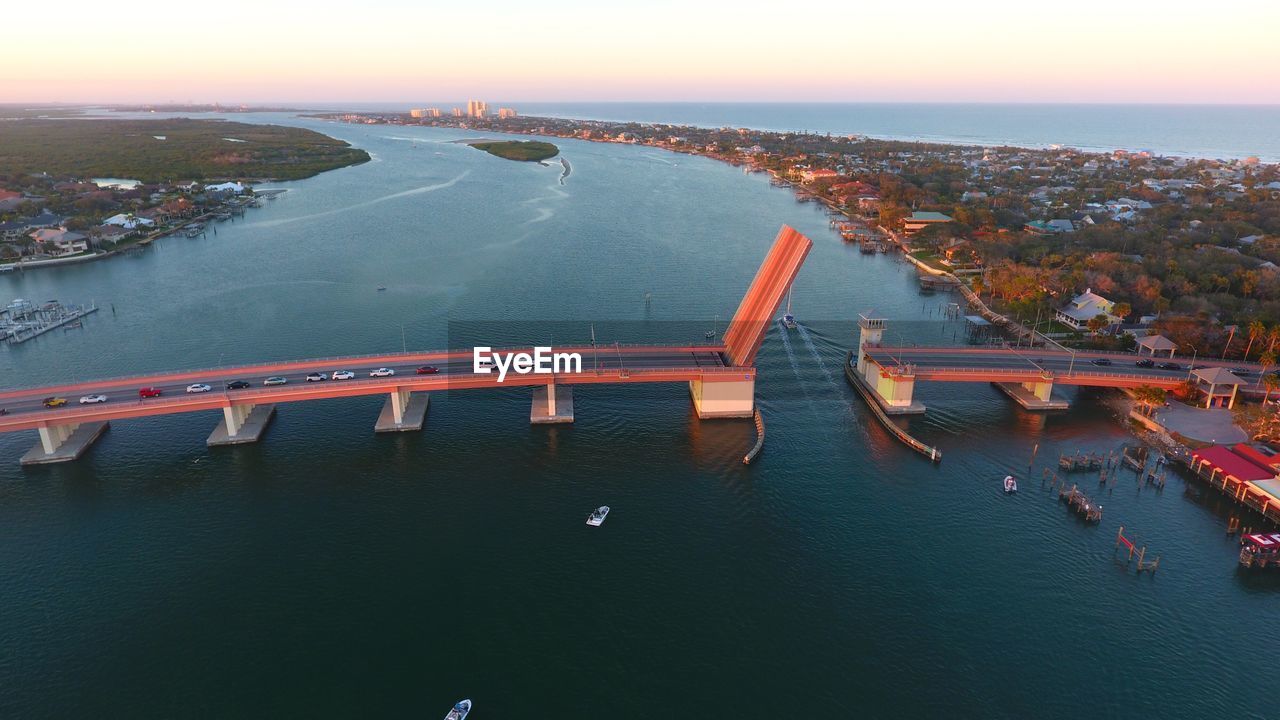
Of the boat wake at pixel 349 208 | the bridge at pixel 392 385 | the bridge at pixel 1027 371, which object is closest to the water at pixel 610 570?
the bridge at pixel 392 385

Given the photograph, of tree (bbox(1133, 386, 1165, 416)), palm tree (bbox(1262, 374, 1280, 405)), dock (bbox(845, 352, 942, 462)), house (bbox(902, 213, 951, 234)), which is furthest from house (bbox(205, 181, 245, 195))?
palm tree (bbox(1262, 374, 1280, 405))

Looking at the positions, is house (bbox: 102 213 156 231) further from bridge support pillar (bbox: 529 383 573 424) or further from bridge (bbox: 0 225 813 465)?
bridge support pillar (bbox: 529 383 573 424)

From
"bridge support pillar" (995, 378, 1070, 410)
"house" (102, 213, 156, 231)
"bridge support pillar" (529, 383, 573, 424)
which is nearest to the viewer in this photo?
"bridge support pillar" (529, 383, 573, 424)

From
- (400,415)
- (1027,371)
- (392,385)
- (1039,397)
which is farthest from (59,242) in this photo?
(1039,397)

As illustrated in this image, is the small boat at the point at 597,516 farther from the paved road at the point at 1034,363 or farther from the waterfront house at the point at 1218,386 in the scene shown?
the waterfront house at the point at 1218,386

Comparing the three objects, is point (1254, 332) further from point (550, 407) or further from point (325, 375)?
point (325, 375)

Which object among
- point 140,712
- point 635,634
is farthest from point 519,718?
point 140,712

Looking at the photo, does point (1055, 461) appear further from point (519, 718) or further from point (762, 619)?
point (519, 718)
